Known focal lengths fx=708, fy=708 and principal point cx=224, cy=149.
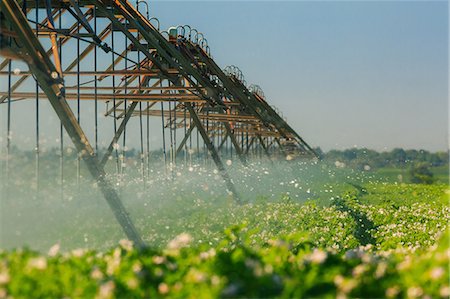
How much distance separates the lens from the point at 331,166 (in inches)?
1585

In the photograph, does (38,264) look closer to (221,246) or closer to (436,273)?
(221,246)

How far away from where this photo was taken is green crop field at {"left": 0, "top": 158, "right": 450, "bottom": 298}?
4113 mm

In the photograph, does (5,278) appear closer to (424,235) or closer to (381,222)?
(424,235)

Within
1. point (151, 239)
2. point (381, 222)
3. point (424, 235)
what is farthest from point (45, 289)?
point (381, 222)

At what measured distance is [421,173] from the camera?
265 ft

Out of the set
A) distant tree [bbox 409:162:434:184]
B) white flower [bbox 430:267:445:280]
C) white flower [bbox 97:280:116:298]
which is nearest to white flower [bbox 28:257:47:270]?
white flower [bbox 97:280:116:298]

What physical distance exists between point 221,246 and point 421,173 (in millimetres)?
78415

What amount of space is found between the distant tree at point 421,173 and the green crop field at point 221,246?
5268 cm

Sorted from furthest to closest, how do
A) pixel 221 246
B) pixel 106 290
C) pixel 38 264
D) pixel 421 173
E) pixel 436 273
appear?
pixel 421 173
pixel 221 246
pixel 38 264
pixel 436 273
pixel 106 290

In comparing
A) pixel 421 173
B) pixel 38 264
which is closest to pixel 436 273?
pixel 38 264

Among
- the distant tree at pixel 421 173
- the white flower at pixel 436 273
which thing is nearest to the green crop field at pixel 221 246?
the white flower at pixel 436 273

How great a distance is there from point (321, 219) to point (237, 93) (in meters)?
5.01

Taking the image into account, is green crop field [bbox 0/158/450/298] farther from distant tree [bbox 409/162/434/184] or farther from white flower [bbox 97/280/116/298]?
distant tree [bbox 409/162/434/184]

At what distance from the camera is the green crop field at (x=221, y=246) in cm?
411
